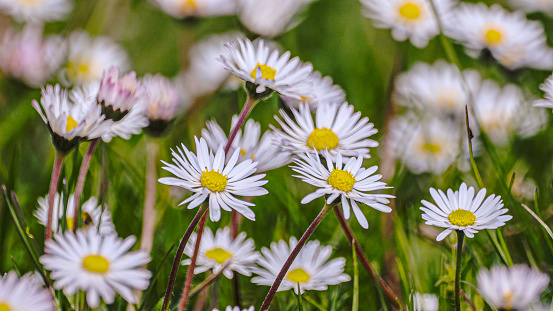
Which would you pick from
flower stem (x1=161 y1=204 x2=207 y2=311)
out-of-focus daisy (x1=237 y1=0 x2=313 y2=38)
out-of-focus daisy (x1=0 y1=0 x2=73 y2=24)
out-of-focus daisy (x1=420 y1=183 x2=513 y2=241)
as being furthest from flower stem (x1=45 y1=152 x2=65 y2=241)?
out-of-focus daisy (x1=0 y1=0 x2=73 y2=24)

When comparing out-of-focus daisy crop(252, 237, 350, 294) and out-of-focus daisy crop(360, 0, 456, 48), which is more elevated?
out-of-focus daisy crop(360, 0, 456, 48)

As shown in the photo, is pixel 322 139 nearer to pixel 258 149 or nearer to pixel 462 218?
pixel 258 149

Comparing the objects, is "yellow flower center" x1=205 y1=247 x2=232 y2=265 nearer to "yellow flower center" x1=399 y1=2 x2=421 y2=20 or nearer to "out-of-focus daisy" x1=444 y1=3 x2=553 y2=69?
"out-of-focus daisy" x1=444 y1=3 x2=553 y2=69

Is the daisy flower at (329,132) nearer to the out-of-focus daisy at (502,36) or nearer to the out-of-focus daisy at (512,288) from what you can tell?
the out-of-focus daisy at (512,288)

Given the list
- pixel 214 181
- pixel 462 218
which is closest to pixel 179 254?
pixel 214 181

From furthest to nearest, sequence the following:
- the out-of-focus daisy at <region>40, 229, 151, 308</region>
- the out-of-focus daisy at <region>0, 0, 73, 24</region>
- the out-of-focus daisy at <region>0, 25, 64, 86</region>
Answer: the out-of-focus daisy at <region>0, 0, 73, 24</region> → the out-of-focus daisy at <region>0, 25, 64, 86</region> → the out-of-focus daisy at <region>40, 229, 151, 308</region>

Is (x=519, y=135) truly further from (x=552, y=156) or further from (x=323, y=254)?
(x=323, y=254)

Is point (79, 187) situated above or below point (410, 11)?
below
